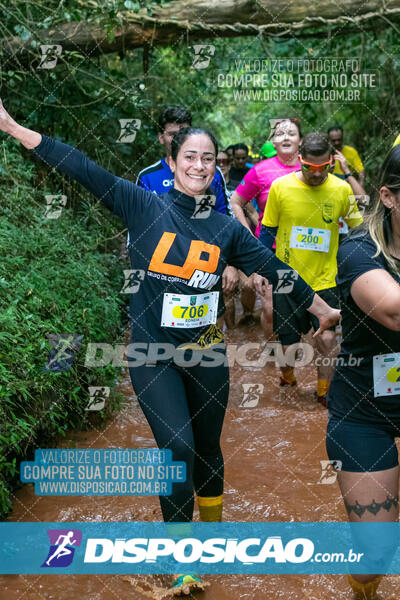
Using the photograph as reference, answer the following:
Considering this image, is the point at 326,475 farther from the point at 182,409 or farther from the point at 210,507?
the point at 182,409

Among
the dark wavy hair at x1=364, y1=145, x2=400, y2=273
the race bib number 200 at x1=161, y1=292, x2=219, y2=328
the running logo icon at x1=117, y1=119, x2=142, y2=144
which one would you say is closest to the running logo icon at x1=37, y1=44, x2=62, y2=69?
the running logo icon at x1=117, y1=119, x2=142, y2=144

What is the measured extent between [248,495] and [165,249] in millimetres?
1881

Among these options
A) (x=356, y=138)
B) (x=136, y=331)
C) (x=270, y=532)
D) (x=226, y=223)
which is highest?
(x=356, y=138)

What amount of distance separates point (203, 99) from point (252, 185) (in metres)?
7.34

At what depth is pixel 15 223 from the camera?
650cm

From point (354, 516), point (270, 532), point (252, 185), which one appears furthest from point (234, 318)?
point (354, 516)

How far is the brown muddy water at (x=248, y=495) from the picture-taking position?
338 cm

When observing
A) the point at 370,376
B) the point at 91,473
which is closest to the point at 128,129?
the point at 91,473

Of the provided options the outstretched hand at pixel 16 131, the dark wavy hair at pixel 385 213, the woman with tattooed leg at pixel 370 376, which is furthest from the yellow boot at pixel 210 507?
the outstretched hand at pixel 16 131

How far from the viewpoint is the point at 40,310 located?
5.13 metres

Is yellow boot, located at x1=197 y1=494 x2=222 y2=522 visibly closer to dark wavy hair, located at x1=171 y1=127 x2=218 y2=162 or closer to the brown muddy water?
the brown muddy water

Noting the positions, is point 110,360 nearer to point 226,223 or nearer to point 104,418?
point 104,418

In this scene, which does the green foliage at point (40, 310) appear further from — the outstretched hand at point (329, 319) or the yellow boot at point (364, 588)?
the yellow boot at point (364, 588)

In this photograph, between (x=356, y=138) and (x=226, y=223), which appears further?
(x=356, y=138)
